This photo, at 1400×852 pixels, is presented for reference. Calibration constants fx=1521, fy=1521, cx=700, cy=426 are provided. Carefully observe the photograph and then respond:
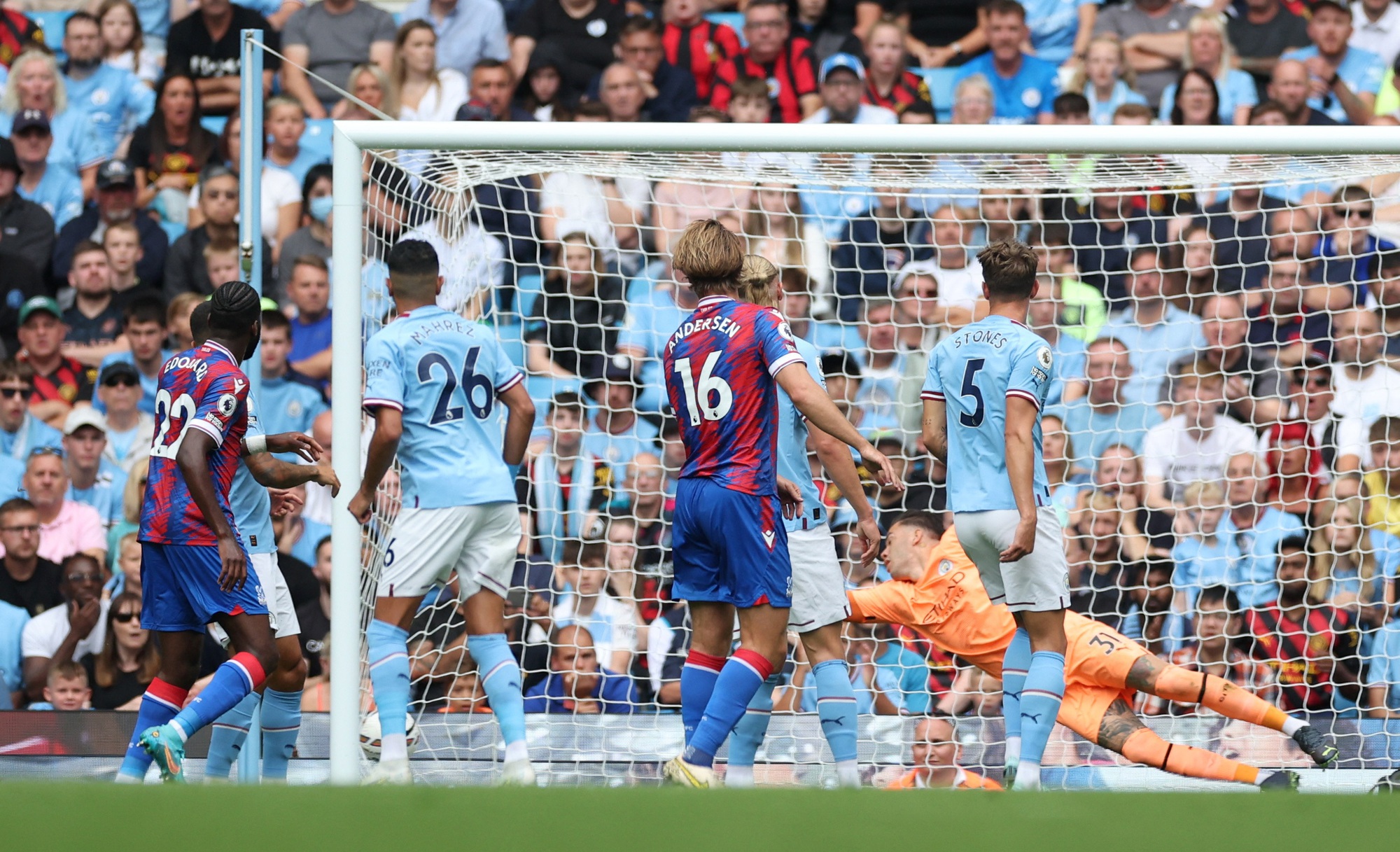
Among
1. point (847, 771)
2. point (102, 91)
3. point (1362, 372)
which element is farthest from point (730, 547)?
point (102, 91)

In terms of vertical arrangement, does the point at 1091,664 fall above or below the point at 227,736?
above

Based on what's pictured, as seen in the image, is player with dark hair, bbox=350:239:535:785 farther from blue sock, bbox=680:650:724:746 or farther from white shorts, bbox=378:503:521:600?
blue sock, bbox=680:650:724:746

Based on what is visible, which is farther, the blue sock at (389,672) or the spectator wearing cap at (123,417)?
the spectator wearing cap at (123,417)

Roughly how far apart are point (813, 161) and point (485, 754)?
9.85ft

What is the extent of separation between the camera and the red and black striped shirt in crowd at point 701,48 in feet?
31.4

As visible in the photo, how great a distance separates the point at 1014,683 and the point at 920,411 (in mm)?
2749

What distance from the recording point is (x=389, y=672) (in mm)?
5113

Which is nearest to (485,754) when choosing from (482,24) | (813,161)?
(813,161)

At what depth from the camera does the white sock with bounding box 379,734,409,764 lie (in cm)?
498

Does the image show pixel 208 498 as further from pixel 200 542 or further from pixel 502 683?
pixel 502 683

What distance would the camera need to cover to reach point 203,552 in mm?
5125

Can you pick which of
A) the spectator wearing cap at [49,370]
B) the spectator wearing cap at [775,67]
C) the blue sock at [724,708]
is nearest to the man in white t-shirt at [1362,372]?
the spectator wearing cap at [775,67]

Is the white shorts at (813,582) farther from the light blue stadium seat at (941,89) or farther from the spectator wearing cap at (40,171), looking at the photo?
the spectator wearing cap at (40,171)

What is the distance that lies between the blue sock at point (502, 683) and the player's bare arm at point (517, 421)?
646 mm
